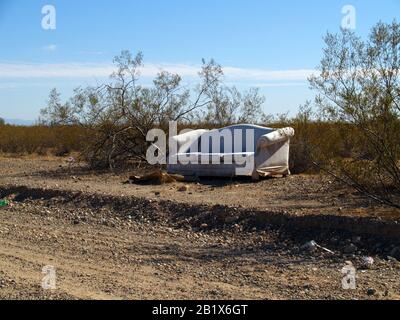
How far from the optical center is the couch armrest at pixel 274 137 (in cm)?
1369

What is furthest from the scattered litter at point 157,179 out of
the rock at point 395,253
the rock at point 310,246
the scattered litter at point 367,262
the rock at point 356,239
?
the scattered litter at point 367,262

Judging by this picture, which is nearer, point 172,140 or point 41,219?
point 41,219

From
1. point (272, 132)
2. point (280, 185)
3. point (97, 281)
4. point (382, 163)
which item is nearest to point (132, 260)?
point (97, 281)

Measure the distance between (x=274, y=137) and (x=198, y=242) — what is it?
6.28m

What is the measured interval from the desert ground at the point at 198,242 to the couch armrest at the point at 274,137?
1.03m

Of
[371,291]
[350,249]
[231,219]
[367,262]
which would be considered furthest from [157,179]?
[371,291]

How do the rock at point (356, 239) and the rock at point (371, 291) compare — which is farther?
the rock at point (356, 239)

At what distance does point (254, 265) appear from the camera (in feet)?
22.4

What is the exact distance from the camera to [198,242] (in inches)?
326

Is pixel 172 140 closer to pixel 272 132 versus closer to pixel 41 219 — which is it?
pixel 272 132

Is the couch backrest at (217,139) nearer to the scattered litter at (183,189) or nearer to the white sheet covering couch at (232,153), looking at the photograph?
the white sheet covering couch at (232,153)

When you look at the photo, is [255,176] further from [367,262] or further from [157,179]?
[367,262]
